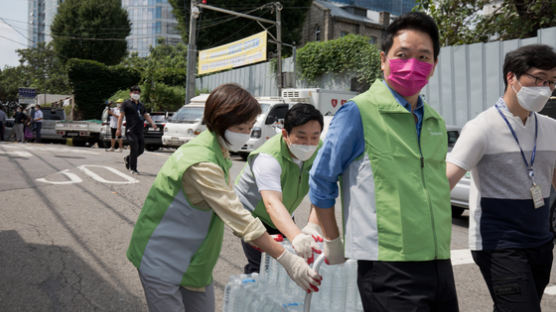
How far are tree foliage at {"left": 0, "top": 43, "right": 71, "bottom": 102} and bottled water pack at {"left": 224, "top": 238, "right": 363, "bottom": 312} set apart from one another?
70.7 m

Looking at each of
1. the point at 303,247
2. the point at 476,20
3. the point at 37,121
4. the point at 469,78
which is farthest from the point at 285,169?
the point at 37,121

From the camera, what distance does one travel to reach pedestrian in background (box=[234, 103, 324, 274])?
3.28 metres

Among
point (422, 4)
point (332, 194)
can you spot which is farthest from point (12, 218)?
point (422, 4)

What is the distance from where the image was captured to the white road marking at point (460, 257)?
6.11 meters

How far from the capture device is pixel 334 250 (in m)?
2.44

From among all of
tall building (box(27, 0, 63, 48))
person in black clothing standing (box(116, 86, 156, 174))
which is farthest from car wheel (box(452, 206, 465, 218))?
tall building (box(27, 0, 63, 48))

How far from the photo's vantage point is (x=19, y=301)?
430 centimetres

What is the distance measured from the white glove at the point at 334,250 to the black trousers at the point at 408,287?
0.83 feet

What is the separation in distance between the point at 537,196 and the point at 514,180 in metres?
0.15

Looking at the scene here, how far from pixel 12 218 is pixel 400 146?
6.62 meters

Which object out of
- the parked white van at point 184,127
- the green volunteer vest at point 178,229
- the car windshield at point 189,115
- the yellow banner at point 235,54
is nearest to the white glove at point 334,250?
the green volunteer vest at point 178,229

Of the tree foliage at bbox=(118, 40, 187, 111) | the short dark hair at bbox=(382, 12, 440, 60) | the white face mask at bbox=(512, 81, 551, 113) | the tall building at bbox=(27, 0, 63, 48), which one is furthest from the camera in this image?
the tall building at bbox=(27, 0, 63, 48)

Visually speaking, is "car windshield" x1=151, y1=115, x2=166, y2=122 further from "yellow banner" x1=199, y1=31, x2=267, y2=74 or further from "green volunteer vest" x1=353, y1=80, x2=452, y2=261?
"green volunteer vest" x1=353, y1=80, x2=452, y2=261

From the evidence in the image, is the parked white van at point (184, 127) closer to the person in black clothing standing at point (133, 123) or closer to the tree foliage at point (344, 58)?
the person in black clothing standing at point (133, 123)
